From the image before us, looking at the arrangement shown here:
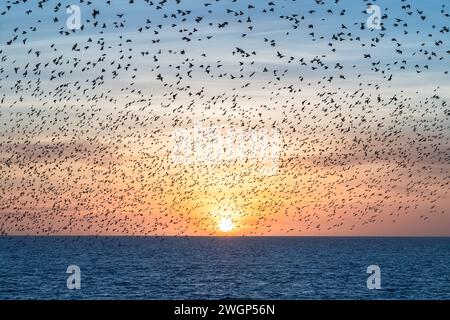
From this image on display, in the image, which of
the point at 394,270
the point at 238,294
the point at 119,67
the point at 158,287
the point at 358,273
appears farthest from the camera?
the point at 394,270

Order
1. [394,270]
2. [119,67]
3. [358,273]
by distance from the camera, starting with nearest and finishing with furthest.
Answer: [119,67] < [358,273] < [394,270]

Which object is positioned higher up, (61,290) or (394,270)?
(394,270)
